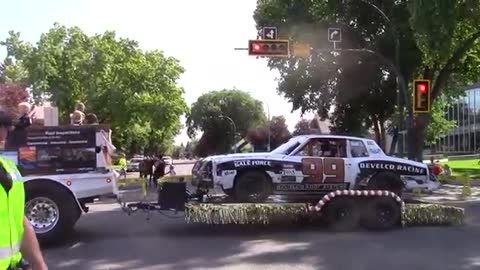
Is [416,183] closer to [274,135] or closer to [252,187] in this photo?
[252,187]

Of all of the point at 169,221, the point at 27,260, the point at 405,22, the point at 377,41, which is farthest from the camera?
the point at 377,41

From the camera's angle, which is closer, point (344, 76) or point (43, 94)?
point (344, 76)

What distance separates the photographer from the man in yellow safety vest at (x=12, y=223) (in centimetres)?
270

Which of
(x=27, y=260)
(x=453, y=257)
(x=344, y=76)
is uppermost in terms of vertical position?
(x=344, y=76)

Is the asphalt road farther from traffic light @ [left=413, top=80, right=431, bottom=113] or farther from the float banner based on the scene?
traffic light @ [left=413, top=80, right=431, bottom=113]

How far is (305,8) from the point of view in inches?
1273

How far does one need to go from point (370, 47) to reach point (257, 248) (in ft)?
77.4

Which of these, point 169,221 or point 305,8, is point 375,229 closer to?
point 169,221

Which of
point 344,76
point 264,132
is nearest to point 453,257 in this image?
point 344,76

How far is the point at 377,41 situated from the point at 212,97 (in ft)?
310

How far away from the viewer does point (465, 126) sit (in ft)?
286

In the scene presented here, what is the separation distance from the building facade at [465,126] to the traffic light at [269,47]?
63.9m

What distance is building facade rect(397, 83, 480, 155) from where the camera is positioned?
83.2 meters

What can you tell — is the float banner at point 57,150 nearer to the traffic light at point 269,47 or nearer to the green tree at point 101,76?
the traffic light at point 269,47
